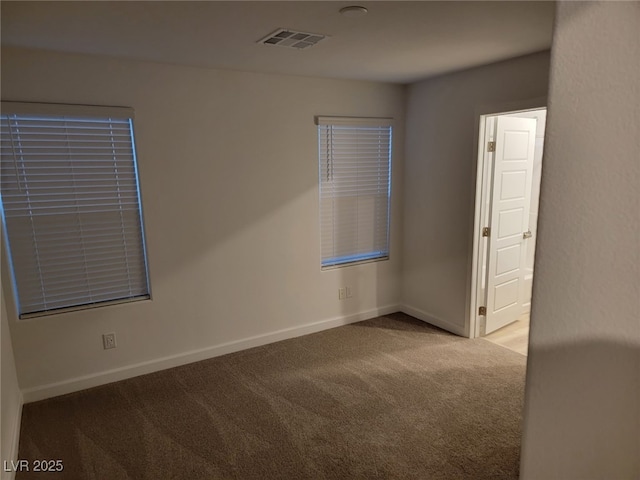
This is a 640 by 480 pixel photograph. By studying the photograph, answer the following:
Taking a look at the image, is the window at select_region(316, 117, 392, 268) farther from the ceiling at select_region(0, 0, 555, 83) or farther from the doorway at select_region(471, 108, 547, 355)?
the doorway at select_region(471, 108, 547, 355)

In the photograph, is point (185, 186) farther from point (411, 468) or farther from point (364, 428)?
point (411, 468)

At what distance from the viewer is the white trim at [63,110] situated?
8.83 feet

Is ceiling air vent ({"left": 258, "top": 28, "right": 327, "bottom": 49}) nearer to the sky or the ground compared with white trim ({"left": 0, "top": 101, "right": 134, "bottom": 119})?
nearer to the sky

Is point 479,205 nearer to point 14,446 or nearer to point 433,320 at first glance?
point 433,320

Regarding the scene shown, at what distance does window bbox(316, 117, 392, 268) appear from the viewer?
401cm

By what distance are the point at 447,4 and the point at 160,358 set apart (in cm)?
317

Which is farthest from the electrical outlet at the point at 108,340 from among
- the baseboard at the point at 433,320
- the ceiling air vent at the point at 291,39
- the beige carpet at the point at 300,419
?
the baseboard at the point at 433,320

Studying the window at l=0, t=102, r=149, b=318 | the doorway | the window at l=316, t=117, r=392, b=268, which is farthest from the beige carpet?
the window at l=316, t=117, r=392, b=268

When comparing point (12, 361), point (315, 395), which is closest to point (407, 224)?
point (315, 395)

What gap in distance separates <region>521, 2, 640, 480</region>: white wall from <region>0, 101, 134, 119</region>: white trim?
3064 millimetres

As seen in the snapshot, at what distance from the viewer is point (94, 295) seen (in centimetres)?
317

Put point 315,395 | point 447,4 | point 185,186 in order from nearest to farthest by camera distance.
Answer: point 447,4, point 315,395, point 185,186

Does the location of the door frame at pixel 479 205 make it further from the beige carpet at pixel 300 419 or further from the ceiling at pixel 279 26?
the ceiling at pixel 279 26

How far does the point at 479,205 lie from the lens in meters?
3.74
